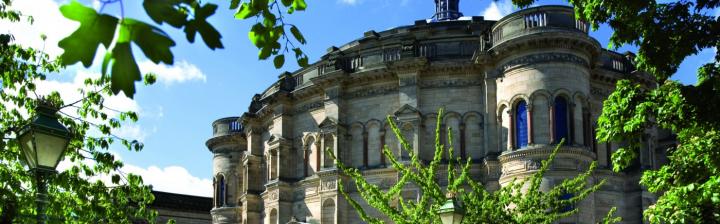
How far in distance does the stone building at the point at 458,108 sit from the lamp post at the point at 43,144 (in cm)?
2431

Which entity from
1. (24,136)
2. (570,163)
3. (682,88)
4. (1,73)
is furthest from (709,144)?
(570,163)

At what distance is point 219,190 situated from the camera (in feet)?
159

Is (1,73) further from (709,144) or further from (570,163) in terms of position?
(570,163)

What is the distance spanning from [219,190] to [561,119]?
71.4ft

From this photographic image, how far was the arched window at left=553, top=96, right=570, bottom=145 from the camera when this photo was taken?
3328 cm

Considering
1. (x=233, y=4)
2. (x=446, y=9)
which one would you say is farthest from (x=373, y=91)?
(x=233, y=4)

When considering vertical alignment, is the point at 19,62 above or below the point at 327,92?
below

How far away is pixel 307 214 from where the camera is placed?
3928 centimetres

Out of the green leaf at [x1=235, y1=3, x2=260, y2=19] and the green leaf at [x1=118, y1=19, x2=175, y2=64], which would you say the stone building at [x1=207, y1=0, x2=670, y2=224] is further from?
the green leaf at [x1=118, y1=19, x2=175, y2=64]

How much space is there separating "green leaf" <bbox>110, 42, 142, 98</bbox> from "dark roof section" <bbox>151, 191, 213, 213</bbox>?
2329 inches

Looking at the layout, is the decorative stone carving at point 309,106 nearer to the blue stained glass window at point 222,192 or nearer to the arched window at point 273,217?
the arched window at point 273,217

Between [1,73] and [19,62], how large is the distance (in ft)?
7.55

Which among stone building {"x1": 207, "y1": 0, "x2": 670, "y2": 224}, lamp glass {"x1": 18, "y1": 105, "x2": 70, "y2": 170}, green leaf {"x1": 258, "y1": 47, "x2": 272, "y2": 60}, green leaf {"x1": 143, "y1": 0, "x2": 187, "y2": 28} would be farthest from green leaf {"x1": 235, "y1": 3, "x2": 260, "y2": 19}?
stone building {"x1": 207, "y1": 0, "x2": 670, "y2": 224}

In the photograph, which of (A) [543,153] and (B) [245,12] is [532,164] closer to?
(A) [543,153]
